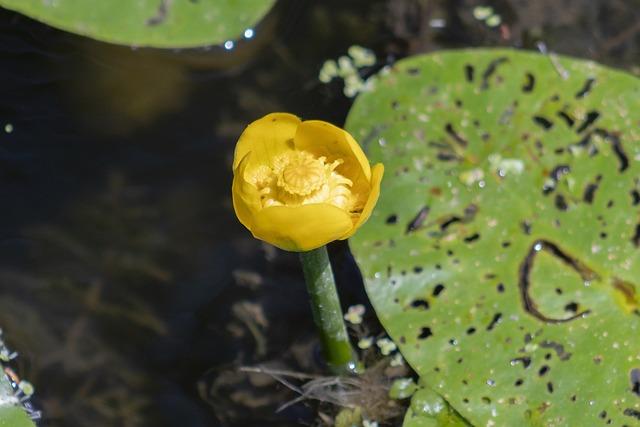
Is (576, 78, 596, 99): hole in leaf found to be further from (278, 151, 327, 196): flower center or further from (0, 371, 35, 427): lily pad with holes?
(0, 371, 35, 427): lily pad with holes

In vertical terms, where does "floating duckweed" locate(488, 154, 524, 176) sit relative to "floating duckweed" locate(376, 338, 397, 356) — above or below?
above

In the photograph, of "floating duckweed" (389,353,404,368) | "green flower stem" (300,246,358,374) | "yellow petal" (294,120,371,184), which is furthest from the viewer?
"floating duckweed" (389,353,404,368)

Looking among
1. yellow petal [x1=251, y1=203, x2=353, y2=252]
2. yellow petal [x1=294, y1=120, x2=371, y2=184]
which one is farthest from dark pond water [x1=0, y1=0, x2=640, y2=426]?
yellow petal [x1=251, y1=203, x2=353, y2=252]

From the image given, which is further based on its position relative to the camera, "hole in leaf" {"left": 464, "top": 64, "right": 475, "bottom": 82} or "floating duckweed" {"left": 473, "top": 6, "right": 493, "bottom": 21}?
"floating duckweed" {"left": 473, "top": 6, "right": 493, "bottom": 21}

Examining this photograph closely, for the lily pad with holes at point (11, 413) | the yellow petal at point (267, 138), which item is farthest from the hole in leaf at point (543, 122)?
the lily pad with holes at point (11, 413)

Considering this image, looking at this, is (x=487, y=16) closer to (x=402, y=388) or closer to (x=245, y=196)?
(x=402, y=388)

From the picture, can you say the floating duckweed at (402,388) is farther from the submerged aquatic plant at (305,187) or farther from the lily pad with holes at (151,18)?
the lily pad with holes at (151,18)

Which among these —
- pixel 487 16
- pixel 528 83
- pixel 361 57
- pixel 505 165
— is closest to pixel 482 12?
pixel 487 16

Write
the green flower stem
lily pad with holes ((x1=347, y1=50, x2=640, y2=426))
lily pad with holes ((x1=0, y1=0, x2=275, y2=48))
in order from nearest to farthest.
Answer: the green flower stem, lily pad with holes ((x1=347, y1=50, x2=640, y2=426)), lily pad with holes ((x1=0, y1=0, x2=275, y2=48))

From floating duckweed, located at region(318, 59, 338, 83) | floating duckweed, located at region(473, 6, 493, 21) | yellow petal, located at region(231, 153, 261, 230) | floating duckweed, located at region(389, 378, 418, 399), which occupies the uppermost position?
yellow petal, located at region(231, 153, 261, 230)
